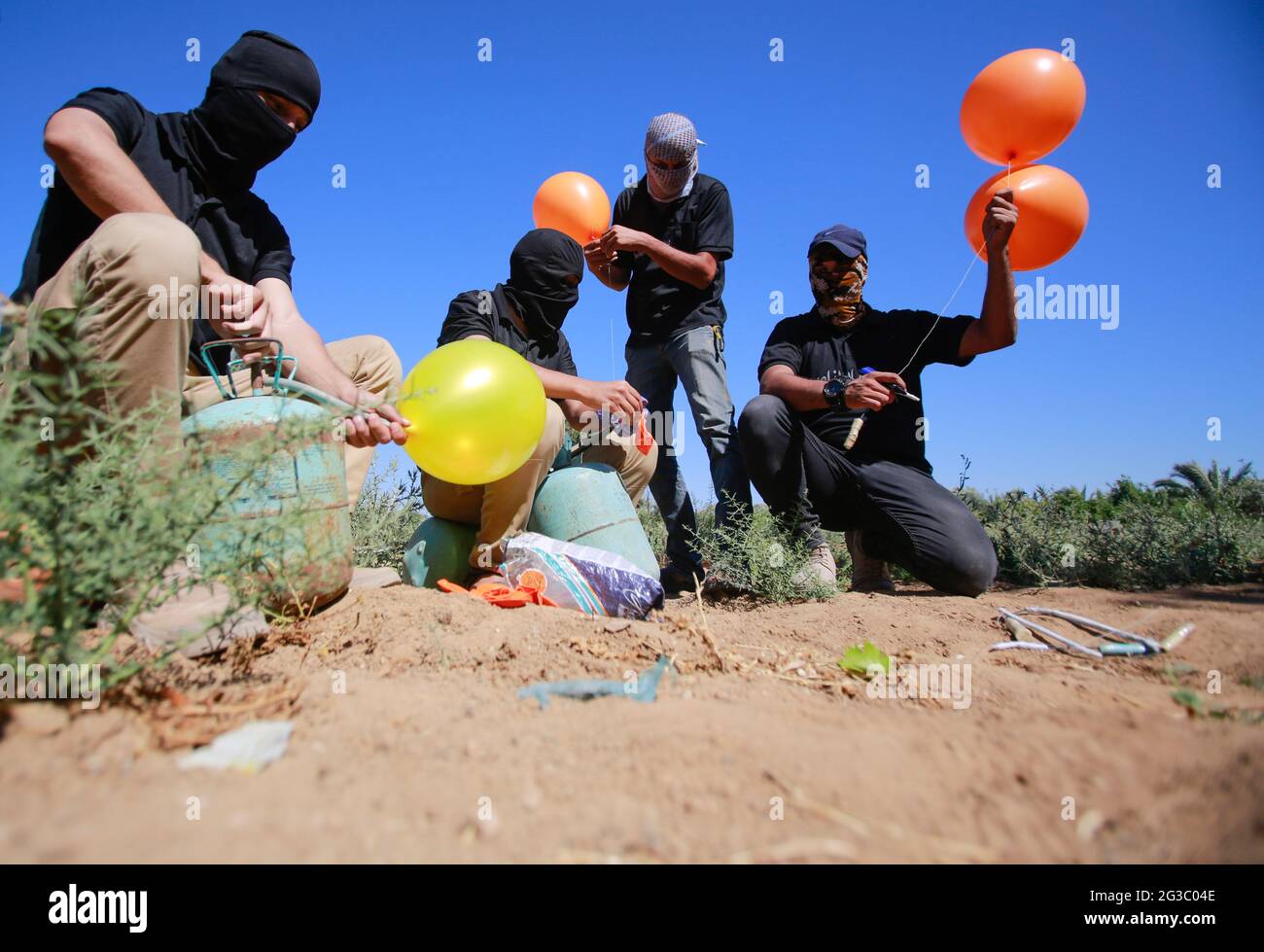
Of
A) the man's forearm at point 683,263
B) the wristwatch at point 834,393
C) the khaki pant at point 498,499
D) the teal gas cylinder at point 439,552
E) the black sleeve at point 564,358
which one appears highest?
the man's forearm at point 683,263

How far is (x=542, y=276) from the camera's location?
3525 millimetres

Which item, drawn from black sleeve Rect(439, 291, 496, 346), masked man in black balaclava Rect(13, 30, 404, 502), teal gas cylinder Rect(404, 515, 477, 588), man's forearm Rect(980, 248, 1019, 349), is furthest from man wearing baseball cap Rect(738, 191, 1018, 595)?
masked man in black balaclava Rect(13, 30, 404, 502)

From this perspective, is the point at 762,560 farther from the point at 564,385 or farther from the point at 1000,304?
the point at 1000,304

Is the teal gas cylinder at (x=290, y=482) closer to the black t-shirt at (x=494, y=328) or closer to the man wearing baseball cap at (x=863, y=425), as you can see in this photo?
the black t-shirt at (x=494, y=328)

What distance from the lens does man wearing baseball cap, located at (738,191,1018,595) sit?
3449 mm

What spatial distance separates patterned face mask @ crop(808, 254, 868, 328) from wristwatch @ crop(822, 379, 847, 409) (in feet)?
2.14

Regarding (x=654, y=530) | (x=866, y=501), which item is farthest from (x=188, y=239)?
(x=654, y=530)

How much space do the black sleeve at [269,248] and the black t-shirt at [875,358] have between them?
98.8 inches

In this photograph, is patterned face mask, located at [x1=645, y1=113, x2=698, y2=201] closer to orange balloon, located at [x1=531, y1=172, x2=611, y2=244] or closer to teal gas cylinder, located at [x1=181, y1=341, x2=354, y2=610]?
orange balloon, located at [x1=531, y1=172, x2=611, y2=244]

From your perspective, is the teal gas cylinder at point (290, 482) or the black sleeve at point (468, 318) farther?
the black sleeve at point (468, 318)

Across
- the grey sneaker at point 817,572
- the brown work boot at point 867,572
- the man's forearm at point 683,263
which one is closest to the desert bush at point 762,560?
the grey sneaker at point 817,572

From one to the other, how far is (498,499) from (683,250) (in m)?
2.00

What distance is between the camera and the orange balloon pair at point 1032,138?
10.9 ft
